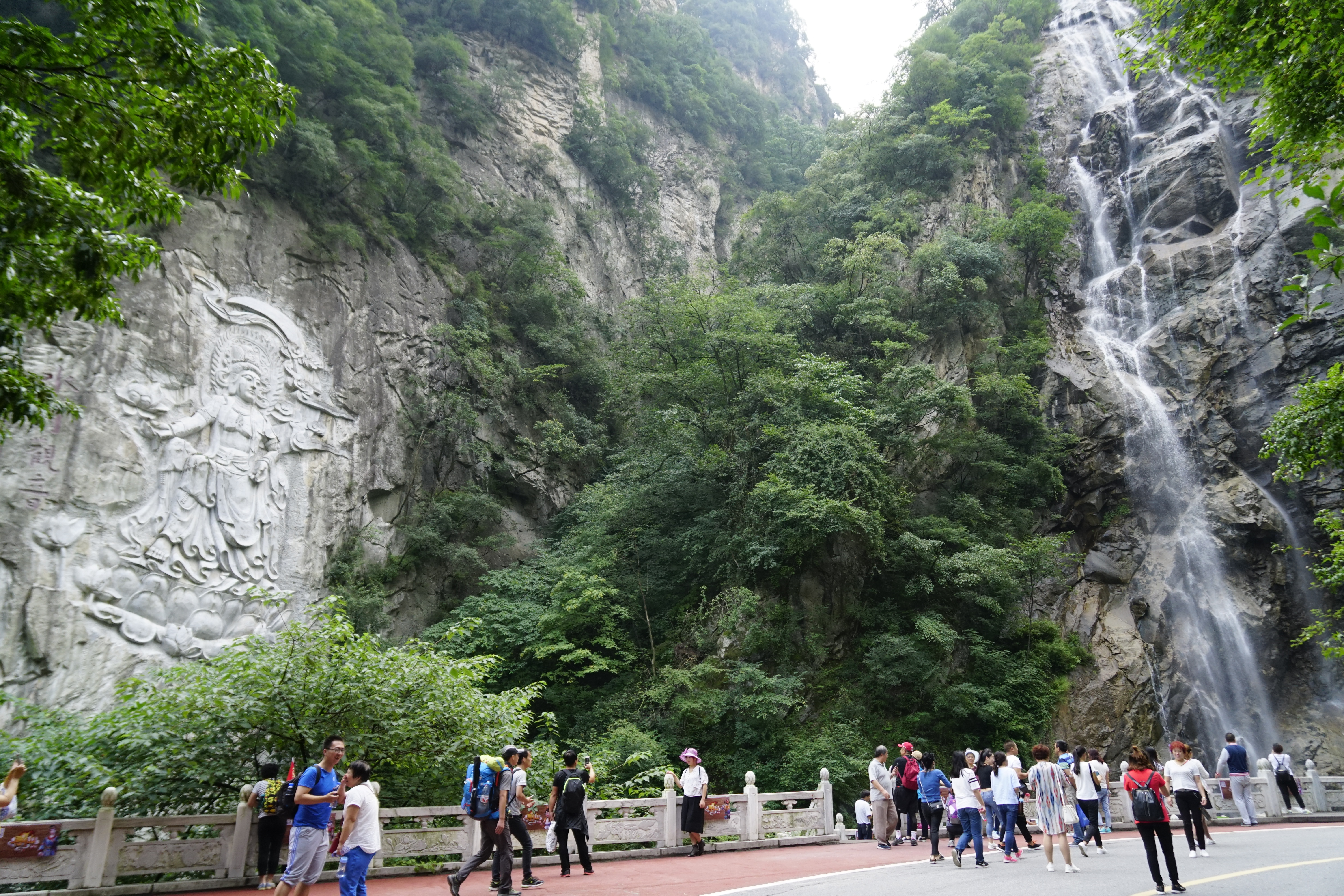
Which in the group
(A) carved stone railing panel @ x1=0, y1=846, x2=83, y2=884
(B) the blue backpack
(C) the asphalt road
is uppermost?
(B) the blue backpack

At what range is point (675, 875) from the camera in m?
7.93

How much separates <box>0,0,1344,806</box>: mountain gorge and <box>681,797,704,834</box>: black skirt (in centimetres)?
448

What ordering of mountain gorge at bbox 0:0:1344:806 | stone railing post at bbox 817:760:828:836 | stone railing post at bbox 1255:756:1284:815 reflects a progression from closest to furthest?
stone railing post at bbox 817:760:828:836 < stone railing post at bbox 1255:756:1284:815 < mountain gorge at bbox 0:0:1344:806

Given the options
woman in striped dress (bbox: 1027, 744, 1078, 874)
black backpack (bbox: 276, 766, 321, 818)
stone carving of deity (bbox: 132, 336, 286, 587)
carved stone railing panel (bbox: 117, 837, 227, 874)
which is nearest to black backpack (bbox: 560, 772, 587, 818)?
black backpack (bbox: 276, 766, 321, 818)

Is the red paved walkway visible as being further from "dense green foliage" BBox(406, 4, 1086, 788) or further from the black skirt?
"dense green foliage" BBox(406, 4, 1086, 788)

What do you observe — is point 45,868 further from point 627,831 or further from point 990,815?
point 990,815

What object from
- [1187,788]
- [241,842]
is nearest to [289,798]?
[241,842]

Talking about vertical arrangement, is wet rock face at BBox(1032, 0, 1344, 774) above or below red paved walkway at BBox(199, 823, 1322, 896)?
above

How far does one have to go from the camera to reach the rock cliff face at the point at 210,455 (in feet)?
40.3

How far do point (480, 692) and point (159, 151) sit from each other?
7.26 meters

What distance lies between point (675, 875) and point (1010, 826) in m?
3.91

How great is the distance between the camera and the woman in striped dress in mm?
7445

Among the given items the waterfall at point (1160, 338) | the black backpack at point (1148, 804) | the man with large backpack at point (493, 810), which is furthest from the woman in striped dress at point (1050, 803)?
the waterfall at point (1160, 338)

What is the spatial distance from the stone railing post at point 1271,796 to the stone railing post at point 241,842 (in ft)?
49.4
